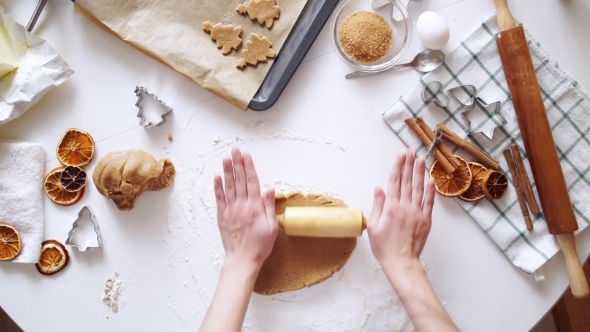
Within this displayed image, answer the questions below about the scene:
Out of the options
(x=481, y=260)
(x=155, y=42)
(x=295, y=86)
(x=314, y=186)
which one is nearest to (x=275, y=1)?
(x=295, y=86)

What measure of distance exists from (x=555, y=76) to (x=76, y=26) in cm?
126

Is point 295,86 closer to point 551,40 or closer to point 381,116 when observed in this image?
point 381,116

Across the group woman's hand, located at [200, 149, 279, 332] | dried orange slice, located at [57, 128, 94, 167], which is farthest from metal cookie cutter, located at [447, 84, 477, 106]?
dried orange slice, located at [57, 128, 94, 167]

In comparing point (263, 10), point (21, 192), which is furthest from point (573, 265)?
point (21, 192)

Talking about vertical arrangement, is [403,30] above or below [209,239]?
above

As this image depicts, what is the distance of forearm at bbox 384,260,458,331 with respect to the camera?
1075 millimetres

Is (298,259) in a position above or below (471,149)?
below

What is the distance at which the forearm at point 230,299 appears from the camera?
109 cm

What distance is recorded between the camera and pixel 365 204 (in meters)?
1.21

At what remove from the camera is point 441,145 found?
1.18 m

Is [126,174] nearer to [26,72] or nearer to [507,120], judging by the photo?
[26,72]

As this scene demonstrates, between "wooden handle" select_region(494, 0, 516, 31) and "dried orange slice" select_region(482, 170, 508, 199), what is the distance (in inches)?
14.2

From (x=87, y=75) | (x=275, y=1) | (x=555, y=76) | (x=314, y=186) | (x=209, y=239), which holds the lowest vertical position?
(x=209, y=239)

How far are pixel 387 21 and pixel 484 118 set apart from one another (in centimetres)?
35
